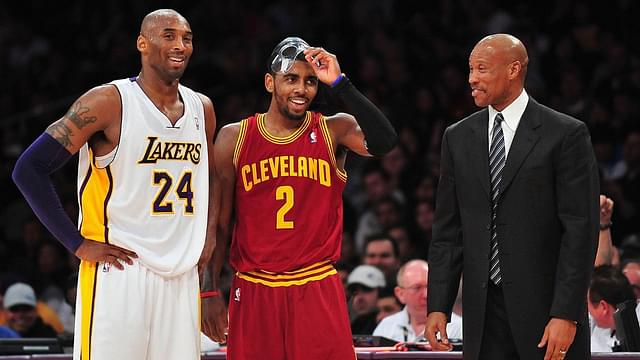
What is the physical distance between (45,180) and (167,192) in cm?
53

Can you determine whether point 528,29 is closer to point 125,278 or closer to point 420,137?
point 420,137

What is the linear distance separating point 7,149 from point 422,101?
4.83 m

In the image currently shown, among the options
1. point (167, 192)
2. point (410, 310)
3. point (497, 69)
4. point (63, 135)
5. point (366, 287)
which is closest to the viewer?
point (497, 69)

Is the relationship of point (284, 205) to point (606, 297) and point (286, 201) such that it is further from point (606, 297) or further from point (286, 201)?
point (606, 297)

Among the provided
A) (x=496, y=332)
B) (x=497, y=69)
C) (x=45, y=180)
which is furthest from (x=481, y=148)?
(x=45, y=180)

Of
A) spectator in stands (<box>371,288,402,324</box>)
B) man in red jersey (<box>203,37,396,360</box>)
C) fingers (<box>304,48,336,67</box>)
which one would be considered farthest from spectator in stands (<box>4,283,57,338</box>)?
fingers (<box>304,48,336,67</box>)

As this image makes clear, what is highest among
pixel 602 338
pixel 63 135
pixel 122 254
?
pixel 63 135

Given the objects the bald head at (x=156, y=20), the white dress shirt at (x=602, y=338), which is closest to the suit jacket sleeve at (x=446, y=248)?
the bald head at (x=156, y=20)

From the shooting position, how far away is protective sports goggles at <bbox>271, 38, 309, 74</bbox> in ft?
18.5

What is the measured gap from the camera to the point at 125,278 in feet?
16.8

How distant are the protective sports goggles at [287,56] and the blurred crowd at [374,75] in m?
3.24

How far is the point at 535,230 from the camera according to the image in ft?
15.6

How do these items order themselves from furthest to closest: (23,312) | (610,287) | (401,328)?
(23,312), (401,328), (610,287)

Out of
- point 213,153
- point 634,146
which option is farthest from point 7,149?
point 213,153
